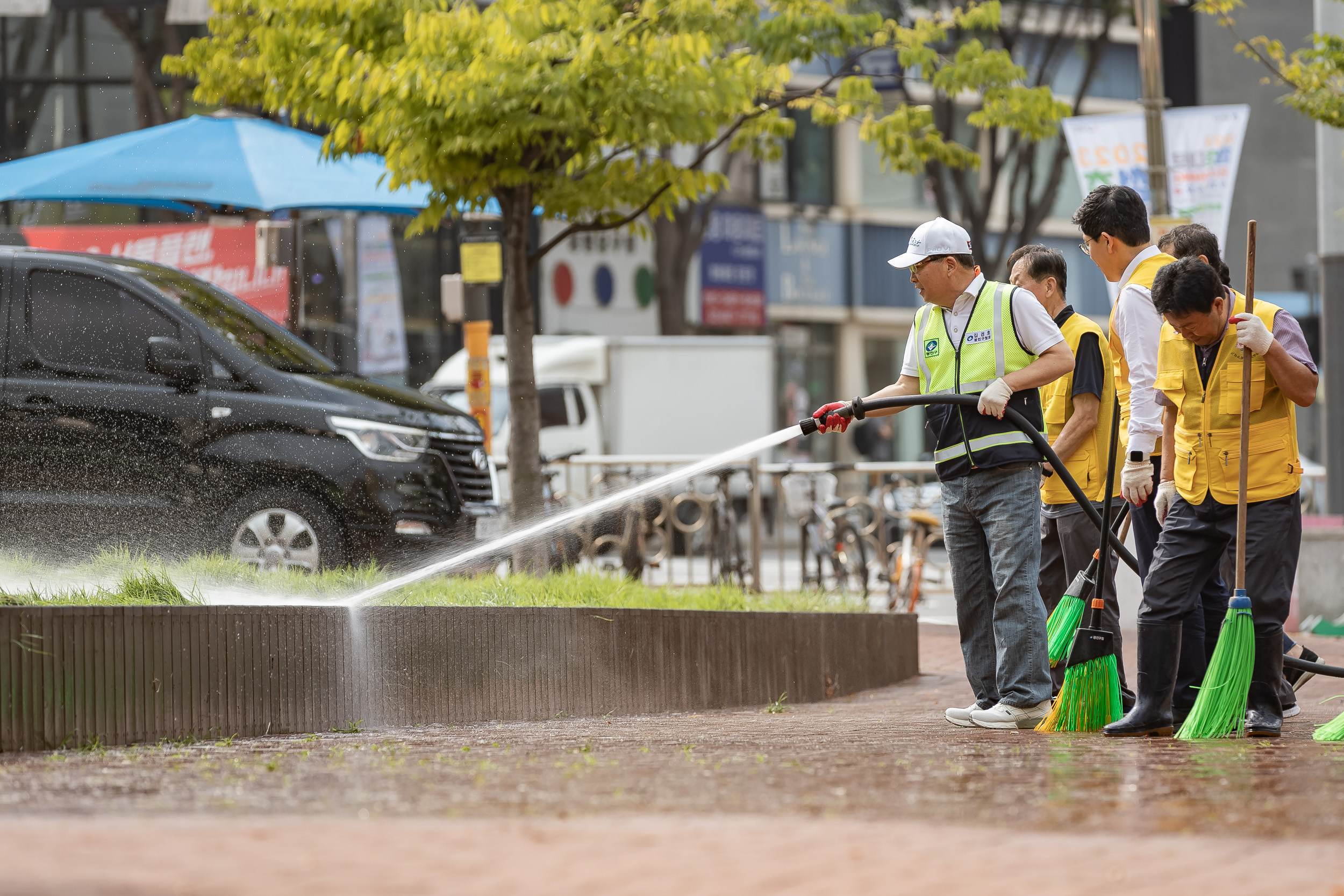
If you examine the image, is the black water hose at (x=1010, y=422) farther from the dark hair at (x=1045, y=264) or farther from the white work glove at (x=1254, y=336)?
the dark hair at (x=1045, y=264)

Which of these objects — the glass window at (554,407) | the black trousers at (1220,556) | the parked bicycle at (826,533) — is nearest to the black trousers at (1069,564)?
the black trousers at (1220,556)

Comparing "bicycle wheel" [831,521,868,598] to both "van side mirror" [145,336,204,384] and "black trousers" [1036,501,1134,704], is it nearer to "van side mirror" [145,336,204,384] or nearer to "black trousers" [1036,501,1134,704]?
"van side mirror" [145,336,204,384]

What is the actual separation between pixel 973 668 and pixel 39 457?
500 cm

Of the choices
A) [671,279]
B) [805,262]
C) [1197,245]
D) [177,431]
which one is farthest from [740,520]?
[805,262]

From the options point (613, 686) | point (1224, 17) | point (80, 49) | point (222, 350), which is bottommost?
point (613, 686)

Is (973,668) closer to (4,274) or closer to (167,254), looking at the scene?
(4,274)

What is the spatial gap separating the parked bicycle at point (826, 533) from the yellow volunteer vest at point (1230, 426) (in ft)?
26.0

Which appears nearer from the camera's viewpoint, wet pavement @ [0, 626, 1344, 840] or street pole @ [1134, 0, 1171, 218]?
wet pavement @ [0, 626, 1344, 840]

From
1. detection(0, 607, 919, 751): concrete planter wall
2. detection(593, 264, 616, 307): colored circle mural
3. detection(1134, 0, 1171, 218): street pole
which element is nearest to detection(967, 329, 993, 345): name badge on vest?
detection(0, 607, 919, 751): concrete planter wall

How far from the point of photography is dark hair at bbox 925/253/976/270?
6.52m

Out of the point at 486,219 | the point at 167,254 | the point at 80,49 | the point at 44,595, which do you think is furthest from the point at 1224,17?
the point at 80,49

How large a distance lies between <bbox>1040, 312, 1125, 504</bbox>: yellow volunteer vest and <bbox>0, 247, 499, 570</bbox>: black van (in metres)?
3.85

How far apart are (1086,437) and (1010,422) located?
773 millimetres

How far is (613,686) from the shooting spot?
7648mm
